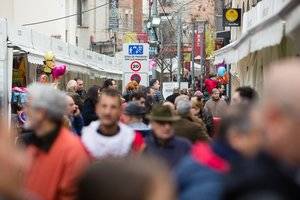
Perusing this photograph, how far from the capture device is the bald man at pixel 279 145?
330 centimetres

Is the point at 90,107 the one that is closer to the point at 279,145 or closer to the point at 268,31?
the point at 268,31

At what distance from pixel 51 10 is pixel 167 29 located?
25.5m

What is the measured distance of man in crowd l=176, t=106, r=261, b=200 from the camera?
15.4 feet

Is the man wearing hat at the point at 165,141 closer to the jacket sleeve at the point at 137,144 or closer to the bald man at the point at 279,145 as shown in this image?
the jacket sleeve at the point at 137,144

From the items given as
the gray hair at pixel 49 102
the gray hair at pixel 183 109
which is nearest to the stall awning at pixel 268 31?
the gray hair at pixel 183 109

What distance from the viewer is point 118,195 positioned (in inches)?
123

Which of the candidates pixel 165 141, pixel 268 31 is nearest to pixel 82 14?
pixel 268 31

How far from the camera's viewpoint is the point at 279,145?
3.40 meters

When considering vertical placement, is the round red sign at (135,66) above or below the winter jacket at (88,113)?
above

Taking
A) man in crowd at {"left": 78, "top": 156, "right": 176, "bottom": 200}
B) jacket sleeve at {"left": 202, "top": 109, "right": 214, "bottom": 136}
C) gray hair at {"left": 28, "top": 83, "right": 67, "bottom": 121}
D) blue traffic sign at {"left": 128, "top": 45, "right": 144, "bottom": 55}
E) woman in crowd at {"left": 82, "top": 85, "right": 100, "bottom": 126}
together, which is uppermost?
blue traffic sign at {"left": 128, "top": 45, "right": 144, "bottom": 55}

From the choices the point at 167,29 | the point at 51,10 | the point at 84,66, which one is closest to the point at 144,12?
the point at 167,29

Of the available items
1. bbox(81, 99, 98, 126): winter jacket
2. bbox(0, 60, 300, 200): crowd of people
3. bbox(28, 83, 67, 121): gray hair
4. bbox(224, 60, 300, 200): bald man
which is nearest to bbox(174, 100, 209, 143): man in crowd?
bbox(0, 60, 300, 200): crowd of people

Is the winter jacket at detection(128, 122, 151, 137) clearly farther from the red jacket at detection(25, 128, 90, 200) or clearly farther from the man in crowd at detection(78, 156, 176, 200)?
the man in crowd at detection(78, 156, 176, 200)

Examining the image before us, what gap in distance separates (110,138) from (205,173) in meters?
3.24
